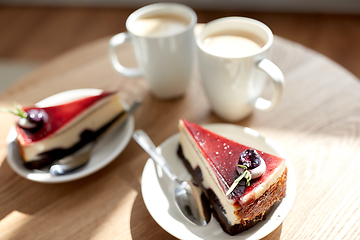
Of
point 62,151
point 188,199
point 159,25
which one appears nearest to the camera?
point 188,199

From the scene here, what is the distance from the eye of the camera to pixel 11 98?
1239 millimetres

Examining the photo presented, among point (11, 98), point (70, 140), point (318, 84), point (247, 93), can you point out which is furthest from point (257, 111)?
point (11, 98)

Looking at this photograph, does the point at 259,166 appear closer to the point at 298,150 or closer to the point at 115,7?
the point at 298,150

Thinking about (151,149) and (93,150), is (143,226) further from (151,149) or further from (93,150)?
(93,150)

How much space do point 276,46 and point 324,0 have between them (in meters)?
1.63

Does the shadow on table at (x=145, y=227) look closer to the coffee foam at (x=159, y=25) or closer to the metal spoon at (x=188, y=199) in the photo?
the metal spoon at (x=188, y=199)

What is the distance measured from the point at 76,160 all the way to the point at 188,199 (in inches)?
14.3

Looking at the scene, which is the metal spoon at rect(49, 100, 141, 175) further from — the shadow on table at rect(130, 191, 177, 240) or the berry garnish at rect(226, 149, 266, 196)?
the berry garnish at rect(226, 149, 266, 196)

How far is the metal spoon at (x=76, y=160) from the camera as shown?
95cm

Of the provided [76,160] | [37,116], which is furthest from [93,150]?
[37,116]

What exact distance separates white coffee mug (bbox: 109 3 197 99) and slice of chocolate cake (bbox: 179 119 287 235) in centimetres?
33

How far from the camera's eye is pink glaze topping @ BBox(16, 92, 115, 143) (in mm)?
993

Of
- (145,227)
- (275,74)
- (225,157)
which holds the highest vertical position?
(275,74)

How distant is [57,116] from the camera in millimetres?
1034
